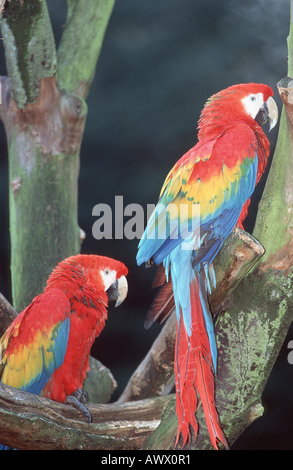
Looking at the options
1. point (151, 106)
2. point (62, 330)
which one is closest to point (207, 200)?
point (62, 330)

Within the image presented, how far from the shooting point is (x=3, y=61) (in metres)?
2.10

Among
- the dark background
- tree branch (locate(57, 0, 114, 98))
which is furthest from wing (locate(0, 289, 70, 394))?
tree branch (locate(57, 0, 114, 98))

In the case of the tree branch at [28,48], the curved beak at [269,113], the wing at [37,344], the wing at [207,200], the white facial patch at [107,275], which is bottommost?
the wing at [37,344]

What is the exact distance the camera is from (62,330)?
1.35 meters

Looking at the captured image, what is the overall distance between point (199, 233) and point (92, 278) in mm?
325

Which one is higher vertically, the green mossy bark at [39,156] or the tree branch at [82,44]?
the tree branch at [82,44]

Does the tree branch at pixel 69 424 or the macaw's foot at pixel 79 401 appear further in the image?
the macaw's foot at pixel 79 401

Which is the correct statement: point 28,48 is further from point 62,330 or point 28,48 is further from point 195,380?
point 195,380

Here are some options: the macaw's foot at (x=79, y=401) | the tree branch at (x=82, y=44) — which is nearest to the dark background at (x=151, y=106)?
the tree branch at (x=82, y=44)

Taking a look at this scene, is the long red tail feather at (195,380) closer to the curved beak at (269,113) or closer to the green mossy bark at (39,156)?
the curved beak at (269,113)

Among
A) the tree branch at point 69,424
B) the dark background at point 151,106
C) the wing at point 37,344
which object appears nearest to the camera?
the tree branch at point 69,424

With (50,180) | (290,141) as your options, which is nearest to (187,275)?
(290,141)

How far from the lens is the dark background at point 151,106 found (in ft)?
6.25

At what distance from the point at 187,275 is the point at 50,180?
2.49 feet
